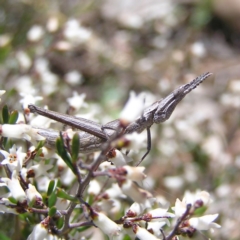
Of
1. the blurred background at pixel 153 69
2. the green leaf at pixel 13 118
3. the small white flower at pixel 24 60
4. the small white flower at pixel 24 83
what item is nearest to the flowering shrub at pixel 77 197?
the green leaf at pixel 13 118

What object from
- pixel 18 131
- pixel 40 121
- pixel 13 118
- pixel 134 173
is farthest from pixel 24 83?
pixel 134 173

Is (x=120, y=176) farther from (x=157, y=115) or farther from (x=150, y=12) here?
(x=150, y=12)

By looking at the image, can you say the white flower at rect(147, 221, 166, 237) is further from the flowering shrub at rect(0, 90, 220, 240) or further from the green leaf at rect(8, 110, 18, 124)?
the green leaf at rect(8, 110, 18, 124)

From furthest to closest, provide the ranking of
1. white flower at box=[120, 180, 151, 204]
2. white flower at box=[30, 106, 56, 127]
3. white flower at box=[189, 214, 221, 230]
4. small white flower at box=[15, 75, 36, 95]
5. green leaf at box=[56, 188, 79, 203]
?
small white flower at box=[15, 75, 36, 95]
white flower at box=[30, 106, 56, 127]
white flower at box=[189, 214, 221, 230]
green leaf at box=[56, 188, 79, 203]
white flower at box=[120, 180, 151, 204]

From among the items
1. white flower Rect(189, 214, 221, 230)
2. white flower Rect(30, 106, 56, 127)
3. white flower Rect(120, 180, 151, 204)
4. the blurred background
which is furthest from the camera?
the blurred background

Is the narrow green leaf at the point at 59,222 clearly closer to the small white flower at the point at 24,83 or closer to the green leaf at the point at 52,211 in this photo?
the green leaf at the point at 52,211

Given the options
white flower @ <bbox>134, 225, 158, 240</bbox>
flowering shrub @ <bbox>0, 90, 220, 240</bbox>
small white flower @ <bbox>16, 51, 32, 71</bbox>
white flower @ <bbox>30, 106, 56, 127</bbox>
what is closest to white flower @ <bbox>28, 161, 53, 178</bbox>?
flowering shrub @ <bbox>0, 90, 220, 240</bbox>
